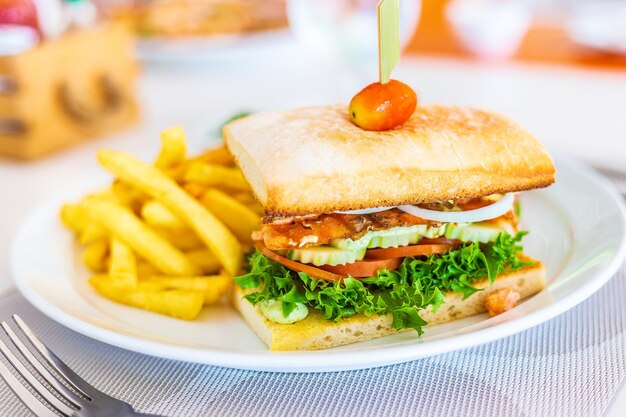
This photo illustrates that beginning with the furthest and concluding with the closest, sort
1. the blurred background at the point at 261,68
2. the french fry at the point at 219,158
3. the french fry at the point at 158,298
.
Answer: the blurred background at the point at 261,68
the french fry at the point at 219,158
the french fry at the point at 158,298

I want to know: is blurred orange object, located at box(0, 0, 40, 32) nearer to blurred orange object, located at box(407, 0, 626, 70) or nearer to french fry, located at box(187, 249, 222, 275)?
french fry, located at box(187, 249, 222, 275)

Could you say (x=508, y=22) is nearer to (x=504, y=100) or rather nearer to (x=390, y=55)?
(x=504, y=100)

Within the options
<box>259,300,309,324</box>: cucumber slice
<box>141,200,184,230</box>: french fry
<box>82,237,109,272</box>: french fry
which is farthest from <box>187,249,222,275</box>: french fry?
<box>259,300,309,324</box>: cucumber slice

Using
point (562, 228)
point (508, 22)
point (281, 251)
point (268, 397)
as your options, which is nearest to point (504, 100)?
point (508, 22)

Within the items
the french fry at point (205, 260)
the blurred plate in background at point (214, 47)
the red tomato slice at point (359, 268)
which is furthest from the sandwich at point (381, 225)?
the blurred plate in background at point (214, 47)

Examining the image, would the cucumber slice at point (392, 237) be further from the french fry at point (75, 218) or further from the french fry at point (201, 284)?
the french fry at point (75, 218)
